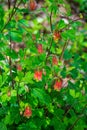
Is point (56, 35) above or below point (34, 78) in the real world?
above

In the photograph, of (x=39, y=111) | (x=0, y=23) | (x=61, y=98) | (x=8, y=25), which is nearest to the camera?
(x=0, y=23)

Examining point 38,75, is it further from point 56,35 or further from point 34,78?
point 56,35

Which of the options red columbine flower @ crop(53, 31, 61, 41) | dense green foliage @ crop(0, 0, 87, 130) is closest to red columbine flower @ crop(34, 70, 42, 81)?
dense green foliage @ crop(0, 0, 87, 130)

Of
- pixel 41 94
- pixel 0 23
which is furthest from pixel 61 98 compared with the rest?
pixel 0 23

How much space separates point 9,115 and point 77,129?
0.56 meters

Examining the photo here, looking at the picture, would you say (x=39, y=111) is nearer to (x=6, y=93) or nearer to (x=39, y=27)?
(x=6, y=93)

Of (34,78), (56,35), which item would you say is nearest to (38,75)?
(34,78)

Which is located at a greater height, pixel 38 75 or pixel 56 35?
pixel 56 35

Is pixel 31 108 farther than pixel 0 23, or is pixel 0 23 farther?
pixel 31 108

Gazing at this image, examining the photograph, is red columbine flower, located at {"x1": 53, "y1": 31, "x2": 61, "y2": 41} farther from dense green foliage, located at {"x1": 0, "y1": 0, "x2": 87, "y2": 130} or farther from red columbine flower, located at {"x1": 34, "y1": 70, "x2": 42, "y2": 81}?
red columbine flower, located at {"x1": 34, "y1": 70, "x2": 42, "y2": 81}

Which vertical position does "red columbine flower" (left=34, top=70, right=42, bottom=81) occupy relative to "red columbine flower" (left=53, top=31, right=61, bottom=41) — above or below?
below

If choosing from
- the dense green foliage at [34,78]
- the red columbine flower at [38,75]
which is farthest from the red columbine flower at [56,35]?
the red columbine flower at [38,75]

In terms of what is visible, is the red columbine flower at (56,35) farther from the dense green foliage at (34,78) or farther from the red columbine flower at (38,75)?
the red columbine flower at (38,75)

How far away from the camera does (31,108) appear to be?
2.37 m
